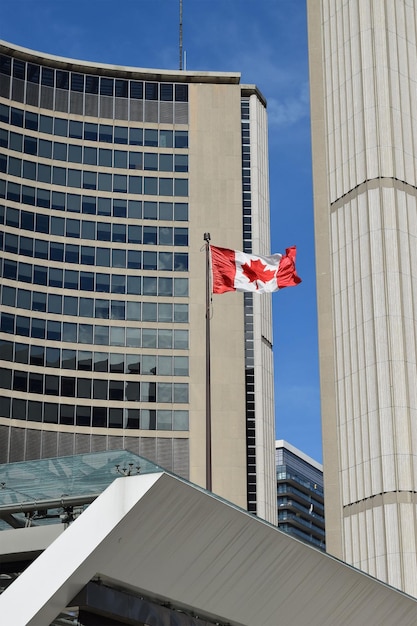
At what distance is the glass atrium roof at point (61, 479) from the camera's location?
21.4 metres

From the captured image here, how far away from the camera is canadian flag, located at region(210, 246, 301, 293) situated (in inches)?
1606

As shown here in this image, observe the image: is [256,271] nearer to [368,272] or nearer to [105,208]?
[368,272]

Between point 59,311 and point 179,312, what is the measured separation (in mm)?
10842

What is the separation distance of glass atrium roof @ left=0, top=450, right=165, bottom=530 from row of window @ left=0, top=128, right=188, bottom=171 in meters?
77.5

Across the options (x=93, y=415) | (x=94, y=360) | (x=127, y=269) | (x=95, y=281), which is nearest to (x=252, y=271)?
(x=93, y=415)

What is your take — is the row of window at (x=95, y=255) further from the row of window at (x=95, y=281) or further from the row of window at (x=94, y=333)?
the row of window at (x=94, y=333)

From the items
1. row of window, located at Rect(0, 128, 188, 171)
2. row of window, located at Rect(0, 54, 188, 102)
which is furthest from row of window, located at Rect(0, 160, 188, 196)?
row of window, located at Rect(0, 54, 188, 102)

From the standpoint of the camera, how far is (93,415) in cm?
9475

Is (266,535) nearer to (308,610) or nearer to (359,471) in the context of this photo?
(308,610)

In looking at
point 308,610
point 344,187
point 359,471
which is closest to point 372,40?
point 344,187

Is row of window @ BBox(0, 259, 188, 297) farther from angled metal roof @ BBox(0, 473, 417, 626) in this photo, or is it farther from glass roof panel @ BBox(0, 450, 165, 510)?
glass roof panel @ BBox(0, 450, 165, 510)

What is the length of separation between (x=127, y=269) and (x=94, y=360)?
9.19m

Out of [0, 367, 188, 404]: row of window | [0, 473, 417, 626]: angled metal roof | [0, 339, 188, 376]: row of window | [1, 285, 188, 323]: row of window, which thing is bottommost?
[0, 473, 417, 626]: angled metal roof

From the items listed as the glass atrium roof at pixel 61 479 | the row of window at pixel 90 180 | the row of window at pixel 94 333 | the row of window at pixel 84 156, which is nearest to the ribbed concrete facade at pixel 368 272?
the glass atrium roof at pixel 61 479
